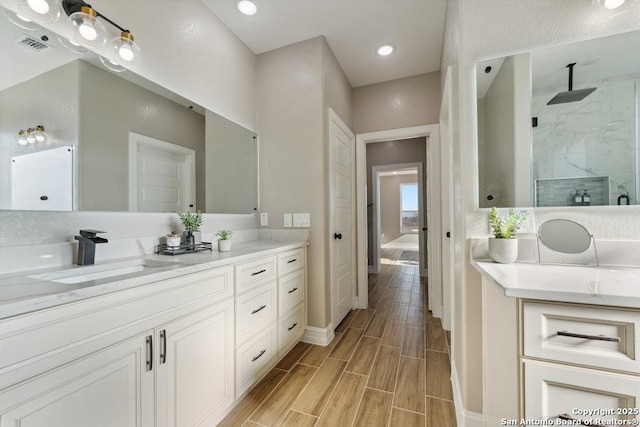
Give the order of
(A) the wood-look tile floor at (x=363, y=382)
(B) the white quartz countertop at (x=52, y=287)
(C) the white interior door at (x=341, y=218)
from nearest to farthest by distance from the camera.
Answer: (B) the white quartz countertop at (x=52, y=287), (A) the wood-look tile floor at (x=363, y=382), (C) the white interior door at (x=341, y=218)

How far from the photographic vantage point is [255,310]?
63.0 inches

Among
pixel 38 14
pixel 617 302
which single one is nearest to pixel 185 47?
pixel 38 14

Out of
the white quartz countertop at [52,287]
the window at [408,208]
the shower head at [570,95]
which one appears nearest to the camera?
the white quartz countertop at [52,287]

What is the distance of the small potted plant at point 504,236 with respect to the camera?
1151mm

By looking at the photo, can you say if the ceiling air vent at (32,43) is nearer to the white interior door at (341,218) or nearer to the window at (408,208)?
the white interior door at (341,218)

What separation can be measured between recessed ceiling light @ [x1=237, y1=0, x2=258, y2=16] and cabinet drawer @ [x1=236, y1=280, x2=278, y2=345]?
209 centimetres

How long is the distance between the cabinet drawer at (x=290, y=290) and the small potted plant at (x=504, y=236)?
1.36 metres

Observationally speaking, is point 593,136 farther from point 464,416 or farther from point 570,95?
point 464,416

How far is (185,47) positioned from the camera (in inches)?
69.9

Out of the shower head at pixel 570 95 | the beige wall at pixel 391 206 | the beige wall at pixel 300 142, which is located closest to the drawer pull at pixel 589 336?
the shower head at pixel 570 95

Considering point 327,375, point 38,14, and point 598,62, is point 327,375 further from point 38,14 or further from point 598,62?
point 38,14

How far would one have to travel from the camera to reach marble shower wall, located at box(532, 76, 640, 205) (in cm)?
115

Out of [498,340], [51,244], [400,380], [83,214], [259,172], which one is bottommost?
[400,380]

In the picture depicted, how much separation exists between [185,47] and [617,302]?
252cm
